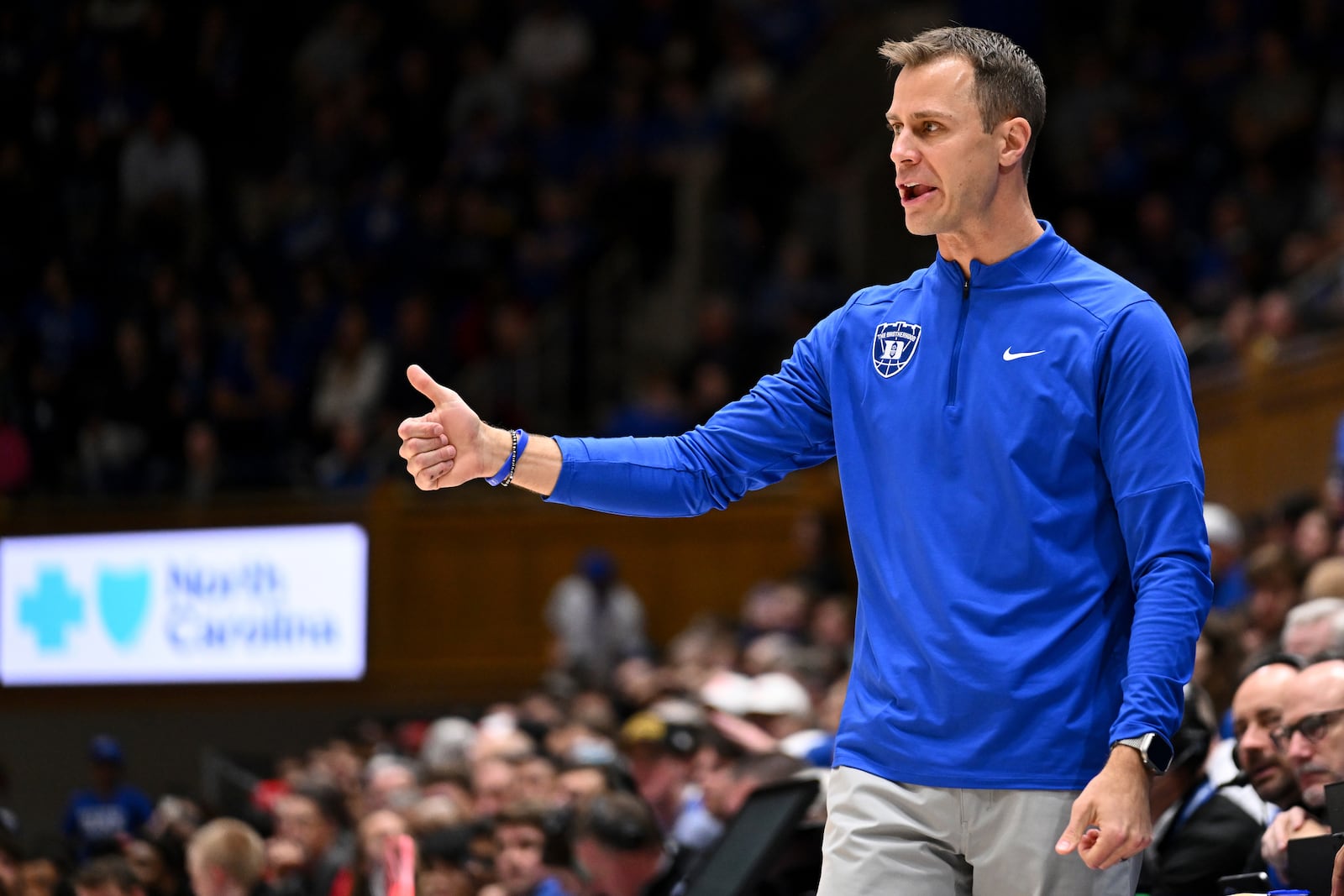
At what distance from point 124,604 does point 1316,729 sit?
398 inches

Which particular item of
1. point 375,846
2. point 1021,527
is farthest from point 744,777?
point 1021,527

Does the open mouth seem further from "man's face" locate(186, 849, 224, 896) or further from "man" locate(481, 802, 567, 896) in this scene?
"man's face" locate(186, 849, 224, 896)

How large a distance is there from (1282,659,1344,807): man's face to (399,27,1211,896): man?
1.29 m

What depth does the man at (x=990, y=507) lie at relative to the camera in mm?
2342

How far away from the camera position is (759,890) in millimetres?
4480

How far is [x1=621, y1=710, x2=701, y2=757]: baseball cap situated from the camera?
6.57 m

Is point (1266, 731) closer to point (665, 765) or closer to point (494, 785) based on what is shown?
point (665, 765)


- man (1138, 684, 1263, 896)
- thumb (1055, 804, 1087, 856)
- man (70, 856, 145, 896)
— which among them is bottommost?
man (70, 856, 145, 896)

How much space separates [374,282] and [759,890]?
1025cm

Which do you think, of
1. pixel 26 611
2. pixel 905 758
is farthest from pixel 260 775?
pixel 905 758

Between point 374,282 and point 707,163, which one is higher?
point 707,163

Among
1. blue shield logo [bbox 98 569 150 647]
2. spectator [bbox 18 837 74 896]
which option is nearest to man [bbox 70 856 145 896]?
spectator [bbox 18 837 74 896]

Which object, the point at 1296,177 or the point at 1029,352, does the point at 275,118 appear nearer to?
the point at 1296,177

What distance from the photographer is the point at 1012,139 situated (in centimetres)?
257
